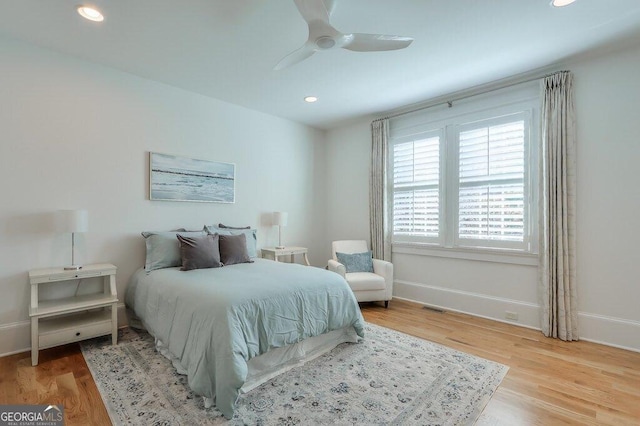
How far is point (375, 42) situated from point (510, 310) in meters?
3.19

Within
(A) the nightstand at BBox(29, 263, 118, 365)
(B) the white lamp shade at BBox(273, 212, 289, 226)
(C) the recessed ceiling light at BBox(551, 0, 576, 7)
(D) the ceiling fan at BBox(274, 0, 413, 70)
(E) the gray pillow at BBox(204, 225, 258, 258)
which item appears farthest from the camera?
(B) the white lamp shade at BBox(273, 212, 289, 226)

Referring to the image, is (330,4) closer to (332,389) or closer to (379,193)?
(332,389)

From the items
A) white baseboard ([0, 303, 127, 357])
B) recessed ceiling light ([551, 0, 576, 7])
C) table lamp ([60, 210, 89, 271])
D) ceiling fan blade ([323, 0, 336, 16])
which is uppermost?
recessed ceiling light ([551, 0, 576, 7])

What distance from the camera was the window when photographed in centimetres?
338

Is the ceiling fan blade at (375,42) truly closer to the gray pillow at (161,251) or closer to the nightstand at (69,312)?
the gray pillow at (161,251)

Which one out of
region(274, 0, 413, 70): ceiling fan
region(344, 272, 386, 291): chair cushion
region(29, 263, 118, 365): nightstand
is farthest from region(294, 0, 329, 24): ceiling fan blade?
region(344, 272, 386, 291): chair cushion

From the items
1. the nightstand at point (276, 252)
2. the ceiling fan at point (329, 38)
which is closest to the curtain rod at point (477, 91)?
the ceiling fan at point (329, 38)

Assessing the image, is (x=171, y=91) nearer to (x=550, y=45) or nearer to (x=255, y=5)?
(x=255, y=5)

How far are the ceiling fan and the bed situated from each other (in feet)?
6.01

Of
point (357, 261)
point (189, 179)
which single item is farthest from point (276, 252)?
point (189, 179)

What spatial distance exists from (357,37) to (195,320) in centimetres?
225

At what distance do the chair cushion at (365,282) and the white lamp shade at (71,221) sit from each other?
2.85m

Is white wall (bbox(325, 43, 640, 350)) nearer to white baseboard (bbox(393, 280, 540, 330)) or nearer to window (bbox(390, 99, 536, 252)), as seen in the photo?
white baseboard (bbox(393, 280, 540, 330))

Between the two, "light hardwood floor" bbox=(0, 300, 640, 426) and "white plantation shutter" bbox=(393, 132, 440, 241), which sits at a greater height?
"white plantation shutter" bbox=(393, 132, 440, 241)
